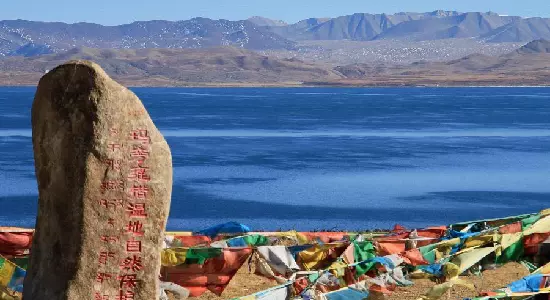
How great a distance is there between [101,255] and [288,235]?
916 centimetres

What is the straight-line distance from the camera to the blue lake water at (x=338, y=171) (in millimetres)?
37156

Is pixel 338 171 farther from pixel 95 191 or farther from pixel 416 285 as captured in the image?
pixel 95 191

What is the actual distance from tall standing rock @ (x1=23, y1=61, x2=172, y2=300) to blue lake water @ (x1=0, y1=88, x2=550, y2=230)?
2249 centimetres

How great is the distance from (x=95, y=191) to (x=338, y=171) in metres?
40.0

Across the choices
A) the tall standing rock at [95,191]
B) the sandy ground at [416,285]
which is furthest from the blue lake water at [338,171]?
the tall standing rock at [95,191]

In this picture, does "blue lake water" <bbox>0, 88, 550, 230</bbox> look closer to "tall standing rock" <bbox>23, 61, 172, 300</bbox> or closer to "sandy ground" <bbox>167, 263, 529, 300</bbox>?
"sandy ground" <bbox>167, 263, 529, 300</bbox>

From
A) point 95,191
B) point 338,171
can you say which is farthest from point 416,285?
point 338,171

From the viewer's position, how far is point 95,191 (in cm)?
1078

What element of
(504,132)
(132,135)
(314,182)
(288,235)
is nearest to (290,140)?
(504,132)

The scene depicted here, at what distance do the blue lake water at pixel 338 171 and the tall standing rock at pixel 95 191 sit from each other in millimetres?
22490

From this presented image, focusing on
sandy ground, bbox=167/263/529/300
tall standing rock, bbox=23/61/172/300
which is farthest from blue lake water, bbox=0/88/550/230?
tall standing rock, bbox=23/61/172/300

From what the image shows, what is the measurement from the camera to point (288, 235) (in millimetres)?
19750

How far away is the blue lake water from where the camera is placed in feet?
122

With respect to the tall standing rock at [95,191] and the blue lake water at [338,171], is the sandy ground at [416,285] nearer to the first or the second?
the tall standing rock at [95,191]
